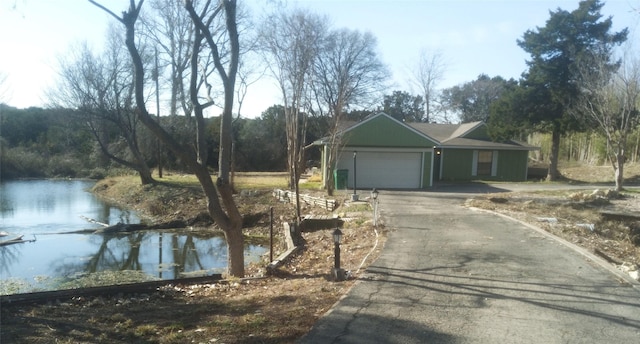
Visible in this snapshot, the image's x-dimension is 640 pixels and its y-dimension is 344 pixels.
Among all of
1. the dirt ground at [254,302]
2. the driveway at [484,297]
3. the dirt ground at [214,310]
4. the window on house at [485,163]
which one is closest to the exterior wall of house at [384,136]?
the window on house at [485,163]

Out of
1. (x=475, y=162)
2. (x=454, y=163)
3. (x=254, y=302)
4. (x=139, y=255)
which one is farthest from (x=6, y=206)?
(x=475, y=162)

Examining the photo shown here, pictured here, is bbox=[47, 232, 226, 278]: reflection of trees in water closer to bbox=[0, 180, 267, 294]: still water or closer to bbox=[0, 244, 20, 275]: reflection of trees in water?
bbox=[0, 180, 267, 294]: still water

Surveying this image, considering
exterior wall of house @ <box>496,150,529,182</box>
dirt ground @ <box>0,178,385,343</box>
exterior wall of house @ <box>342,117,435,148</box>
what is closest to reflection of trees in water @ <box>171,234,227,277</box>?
dirt ground @ <box>0,178,385,343</box>

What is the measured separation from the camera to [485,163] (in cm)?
3106

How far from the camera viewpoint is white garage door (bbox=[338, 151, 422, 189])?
25.3 m

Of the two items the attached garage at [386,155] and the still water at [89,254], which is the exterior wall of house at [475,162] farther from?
the still water at [89,254]

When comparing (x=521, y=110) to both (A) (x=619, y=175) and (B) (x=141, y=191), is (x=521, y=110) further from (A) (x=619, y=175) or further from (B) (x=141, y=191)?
(B) (x=141, y=191)

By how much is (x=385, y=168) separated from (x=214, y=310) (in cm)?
1973

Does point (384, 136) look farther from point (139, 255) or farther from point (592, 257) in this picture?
point (592, 257)

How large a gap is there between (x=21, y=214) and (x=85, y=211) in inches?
116

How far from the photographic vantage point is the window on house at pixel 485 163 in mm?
30938

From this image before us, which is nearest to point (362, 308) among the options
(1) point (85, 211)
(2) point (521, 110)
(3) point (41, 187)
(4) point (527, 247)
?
(4) point (527, 247)

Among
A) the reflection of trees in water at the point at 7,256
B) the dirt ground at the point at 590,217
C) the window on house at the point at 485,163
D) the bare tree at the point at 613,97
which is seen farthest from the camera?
the window on house at the point at 485,163

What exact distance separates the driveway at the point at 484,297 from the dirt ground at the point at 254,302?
46 cm
